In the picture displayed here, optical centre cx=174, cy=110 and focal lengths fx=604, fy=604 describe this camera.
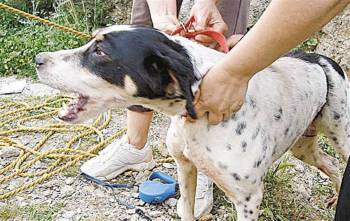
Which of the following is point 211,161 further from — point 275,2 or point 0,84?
point 0,84

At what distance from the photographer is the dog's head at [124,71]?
77.9 inches

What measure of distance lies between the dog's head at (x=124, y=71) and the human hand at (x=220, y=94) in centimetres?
5

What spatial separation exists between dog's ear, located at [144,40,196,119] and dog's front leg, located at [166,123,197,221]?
13.5 inches

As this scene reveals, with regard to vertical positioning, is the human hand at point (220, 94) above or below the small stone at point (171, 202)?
above

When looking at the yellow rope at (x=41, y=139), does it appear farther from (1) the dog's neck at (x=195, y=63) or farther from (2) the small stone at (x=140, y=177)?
(1) the dog's neck at (x=195, y=63)

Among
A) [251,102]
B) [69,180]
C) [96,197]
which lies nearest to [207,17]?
[251,102]

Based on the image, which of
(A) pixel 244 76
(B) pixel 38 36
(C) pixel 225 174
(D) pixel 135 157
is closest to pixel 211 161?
(C) pixel 225 174

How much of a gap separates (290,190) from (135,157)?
0.84 m

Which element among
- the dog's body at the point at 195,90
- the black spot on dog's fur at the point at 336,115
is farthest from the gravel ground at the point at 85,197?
the black spot on dog's fur at the point at 336,115

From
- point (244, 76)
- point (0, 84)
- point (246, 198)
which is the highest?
point (244, 76)

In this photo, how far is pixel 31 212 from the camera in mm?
2955

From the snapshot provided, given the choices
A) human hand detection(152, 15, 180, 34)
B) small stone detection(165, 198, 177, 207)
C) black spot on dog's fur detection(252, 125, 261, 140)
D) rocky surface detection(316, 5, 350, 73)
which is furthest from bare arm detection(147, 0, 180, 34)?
rocky surface detection(316, 5, 350, 73)

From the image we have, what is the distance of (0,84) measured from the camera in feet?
15.5

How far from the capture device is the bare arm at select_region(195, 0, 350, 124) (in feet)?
5.43
